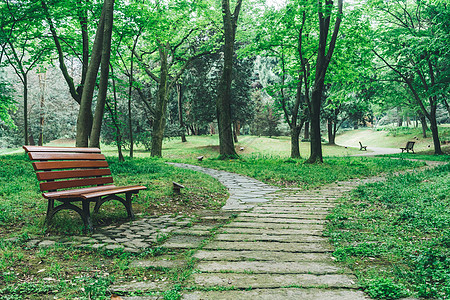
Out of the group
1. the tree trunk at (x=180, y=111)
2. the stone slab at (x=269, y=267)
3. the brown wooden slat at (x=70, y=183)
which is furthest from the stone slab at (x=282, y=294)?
the tree trunk at (x=180, y=111)

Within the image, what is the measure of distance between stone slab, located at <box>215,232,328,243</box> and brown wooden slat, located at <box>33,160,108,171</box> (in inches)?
100

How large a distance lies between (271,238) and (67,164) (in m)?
3.20

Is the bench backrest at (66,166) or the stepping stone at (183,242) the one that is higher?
the bench backrest at (66,166)

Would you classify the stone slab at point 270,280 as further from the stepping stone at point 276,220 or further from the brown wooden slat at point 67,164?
the brown wooden slat at point 67,164

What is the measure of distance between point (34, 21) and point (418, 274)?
13300 millimetres

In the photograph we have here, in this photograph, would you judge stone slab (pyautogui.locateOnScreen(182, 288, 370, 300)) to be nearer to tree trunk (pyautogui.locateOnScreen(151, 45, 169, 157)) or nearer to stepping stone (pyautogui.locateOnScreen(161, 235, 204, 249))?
stepping stone (pyautogui.locateOnScreen(161, 235, 204, 249))

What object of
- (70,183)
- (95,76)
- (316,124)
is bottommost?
(70,183)

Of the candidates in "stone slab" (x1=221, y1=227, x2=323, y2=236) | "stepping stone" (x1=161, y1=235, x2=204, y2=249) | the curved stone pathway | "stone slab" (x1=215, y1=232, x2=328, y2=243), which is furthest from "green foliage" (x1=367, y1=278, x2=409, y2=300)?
the curved stone pathway

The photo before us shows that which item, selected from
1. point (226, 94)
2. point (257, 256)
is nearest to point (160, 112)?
point (226, 94)

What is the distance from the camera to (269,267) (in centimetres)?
300

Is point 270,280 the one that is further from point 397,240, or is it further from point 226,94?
point 226,94

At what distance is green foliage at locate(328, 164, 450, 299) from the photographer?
8.41 ft

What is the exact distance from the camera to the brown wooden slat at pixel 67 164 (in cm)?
416

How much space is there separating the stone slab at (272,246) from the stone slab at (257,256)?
3.9 inches
